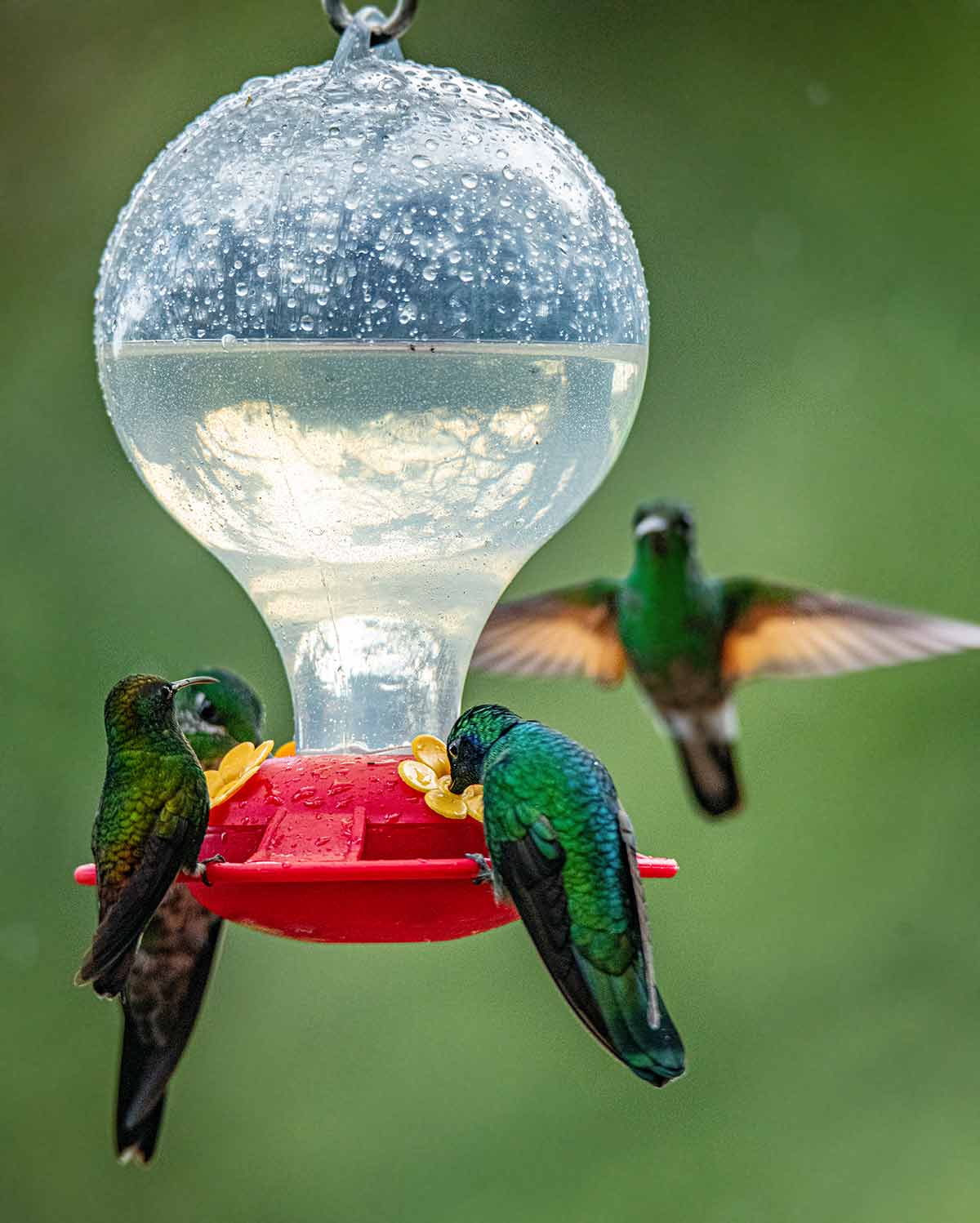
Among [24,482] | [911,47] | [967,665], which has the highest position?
[911,47]

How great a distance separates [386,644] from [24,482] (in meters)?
3.63

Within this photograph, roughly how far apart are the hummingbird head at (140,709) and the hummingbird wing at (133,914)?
278 mm

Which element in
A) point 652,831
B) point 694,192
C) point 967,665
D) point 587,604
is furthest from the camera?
point 694,192

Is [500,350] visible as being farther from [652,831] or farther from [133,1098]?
[652,831]

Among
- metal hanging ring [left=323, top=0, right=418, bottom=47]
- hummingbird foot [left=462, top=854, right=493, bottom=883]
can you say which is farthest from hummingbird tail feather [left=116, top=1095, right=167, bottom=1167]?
metal hanging ring [left=323, top=0, right=418, bottom=47]

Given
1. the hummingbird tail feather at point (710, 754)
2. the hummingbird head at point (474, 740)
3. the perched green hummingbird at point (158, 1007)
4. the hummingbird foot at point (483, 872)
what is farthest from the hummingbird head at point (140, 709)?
the hummingbird tail feather at point (710, 754)

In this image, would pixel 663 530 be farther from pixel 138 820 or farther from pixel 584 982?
pixel 138 820

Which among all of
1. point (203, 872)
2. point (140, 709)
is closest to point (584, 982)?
point (203, 872)

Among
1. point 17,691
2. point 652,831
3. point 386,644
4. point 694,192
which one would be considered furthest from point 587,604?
point 694,192

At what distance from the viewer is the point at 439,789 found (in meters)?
3.11

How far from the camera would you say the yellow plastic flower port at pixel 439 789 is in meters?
3.07

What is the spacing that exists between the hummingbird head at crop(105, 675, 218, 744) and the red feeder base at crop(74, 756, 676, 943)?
0.18m

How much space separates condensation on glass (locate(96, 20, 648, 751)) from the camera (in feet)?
10.6

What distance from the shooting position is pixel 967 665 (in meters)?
6.96
